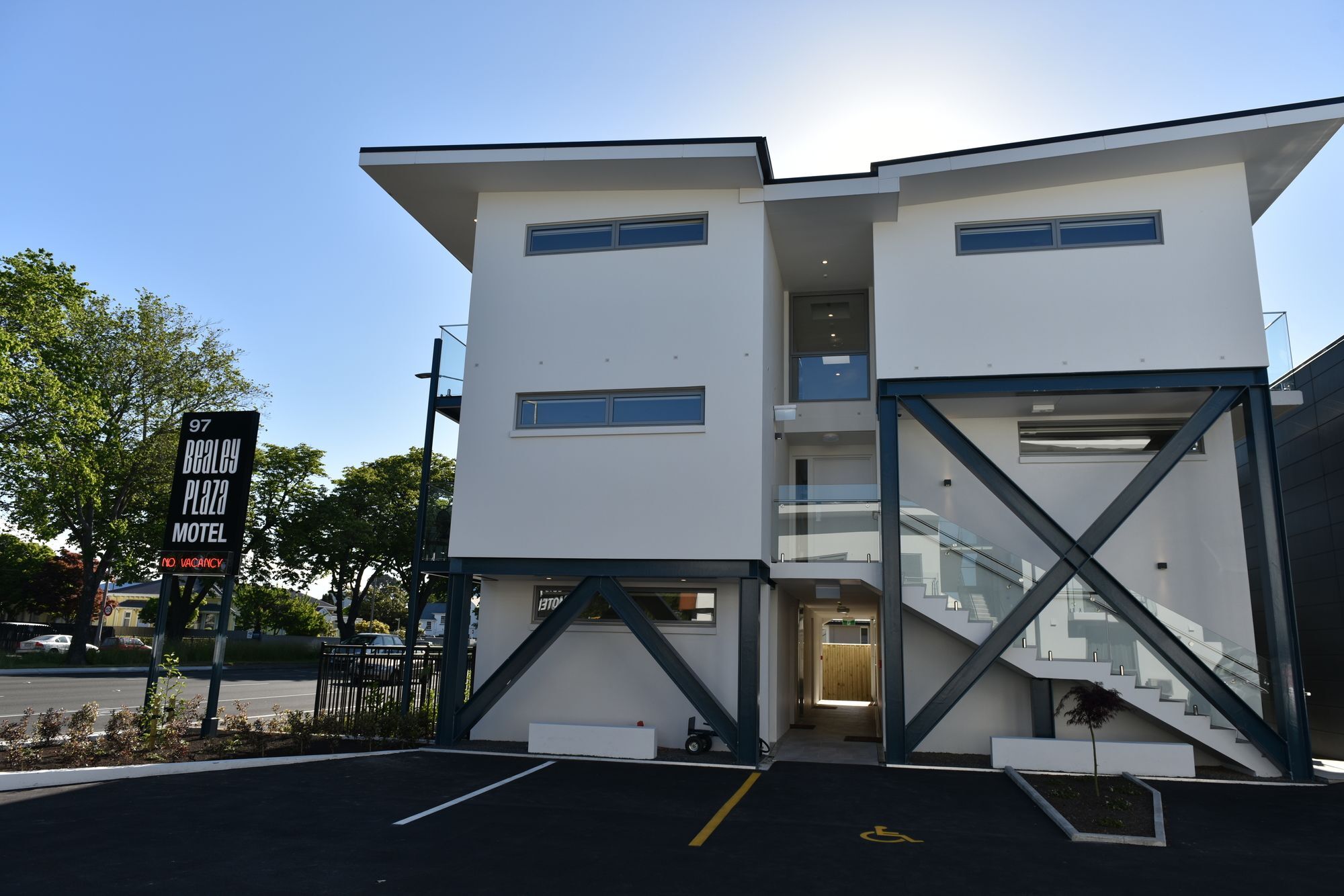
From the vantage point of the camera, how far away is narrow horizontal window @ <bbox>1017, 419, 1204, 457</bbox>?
48.9ft

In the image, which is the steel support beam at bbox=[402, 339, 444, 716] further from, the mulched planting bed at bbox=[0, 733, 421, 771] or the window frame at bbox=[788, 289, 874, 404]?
the window frame at bbox=[788, 289, 874, 404]

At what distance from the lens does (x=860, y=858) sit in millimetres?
7660

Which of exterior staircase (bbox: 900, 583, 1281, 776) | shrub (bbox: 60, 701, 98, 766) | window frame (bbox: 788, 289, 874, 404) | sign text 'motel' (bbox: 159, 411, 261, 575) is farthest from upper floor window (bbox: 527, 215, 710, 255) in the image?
shrub (bbox: 60, 701, 98, 766)

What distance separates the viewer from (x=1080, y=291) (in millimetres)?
13773

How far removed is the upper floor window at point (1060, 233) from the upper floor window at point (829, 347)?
2991 millimetres

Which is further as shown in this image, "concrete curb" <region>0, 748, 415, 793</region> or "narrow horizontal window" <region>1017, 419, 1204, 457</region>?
"narrow horizontal window" <region>1017, 419, 1204, 457</region>

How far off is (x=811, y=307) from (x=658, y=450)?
588 cm

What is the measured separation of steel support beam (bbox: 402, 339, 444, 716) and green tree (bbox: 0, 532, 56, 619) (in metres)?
46.3

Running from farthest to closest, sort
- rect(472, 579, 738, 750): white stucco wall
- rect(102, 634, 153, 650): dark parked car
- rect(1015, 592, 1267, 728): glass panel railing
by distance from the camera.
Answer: rect(102, 634, 153, 650): dark parked car
rect(472, 579, 738, 750): white stucco wall
rect(1015, 592, 1267, 728): glass panel railing

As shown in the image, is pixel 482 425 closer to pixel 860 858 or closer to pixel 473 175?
pixel 473 175

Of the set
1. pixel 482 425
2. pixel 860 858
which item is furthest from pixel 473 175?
pixel 860 858

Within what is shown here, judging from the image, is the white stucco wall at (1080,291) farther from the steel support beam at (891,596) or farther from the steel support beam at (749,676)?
the steel support beam at (749,676)

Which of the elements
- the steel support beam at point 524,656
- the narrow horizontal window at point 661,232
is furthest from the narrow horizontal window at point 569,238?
the steel support beam at point 524,656

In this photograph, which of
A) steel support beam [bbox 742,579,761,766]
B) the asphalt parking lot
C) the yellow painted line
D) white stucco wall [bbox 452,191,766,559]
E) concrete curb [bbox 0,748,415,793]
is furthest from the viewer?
white stucco wall [bbox 452,191,766,559]
